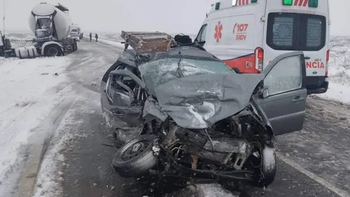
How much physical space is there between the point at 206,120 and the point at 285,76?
1.91 m

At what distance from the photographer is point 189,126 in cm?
338

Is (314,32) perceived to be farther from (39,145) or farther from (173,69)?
(39,145)

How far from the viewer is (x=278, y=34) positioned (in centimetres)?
690

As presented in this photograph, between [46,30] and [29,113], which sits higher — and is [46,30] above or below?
above

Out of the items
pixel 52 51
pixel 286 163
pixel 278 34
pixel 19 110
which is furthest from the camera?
pixel 52 51

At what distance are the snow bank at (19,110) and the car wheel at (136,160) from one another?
142 cm

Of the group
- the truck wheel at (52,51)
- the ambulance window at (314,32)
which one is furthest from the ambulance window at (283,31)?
the truck wheel at (52,51)

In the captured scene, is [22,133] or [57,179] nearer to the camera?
[57,179]

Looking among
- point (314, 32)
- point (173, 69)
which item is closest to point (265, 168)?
point (173, 69)

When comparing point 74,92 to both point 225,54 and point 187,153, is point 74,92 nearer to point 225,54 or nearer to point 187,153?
point 225,54

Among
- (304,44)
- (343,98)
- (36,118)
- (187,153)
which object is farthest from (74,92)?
(343,98)

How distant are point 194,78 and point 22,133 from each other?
3.58 metres

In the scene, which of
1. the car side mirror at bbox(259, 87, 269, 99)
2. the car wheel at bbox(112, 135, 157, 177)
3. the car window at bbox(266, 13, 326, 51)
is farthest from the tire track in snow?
the car window at bbox(266, 13, 326, 51)

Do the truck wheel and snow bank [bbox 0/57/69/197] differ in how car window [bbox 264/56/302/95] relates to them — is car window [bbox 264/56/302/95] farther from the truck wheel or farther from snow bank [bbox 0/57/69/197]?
the truck wheel
